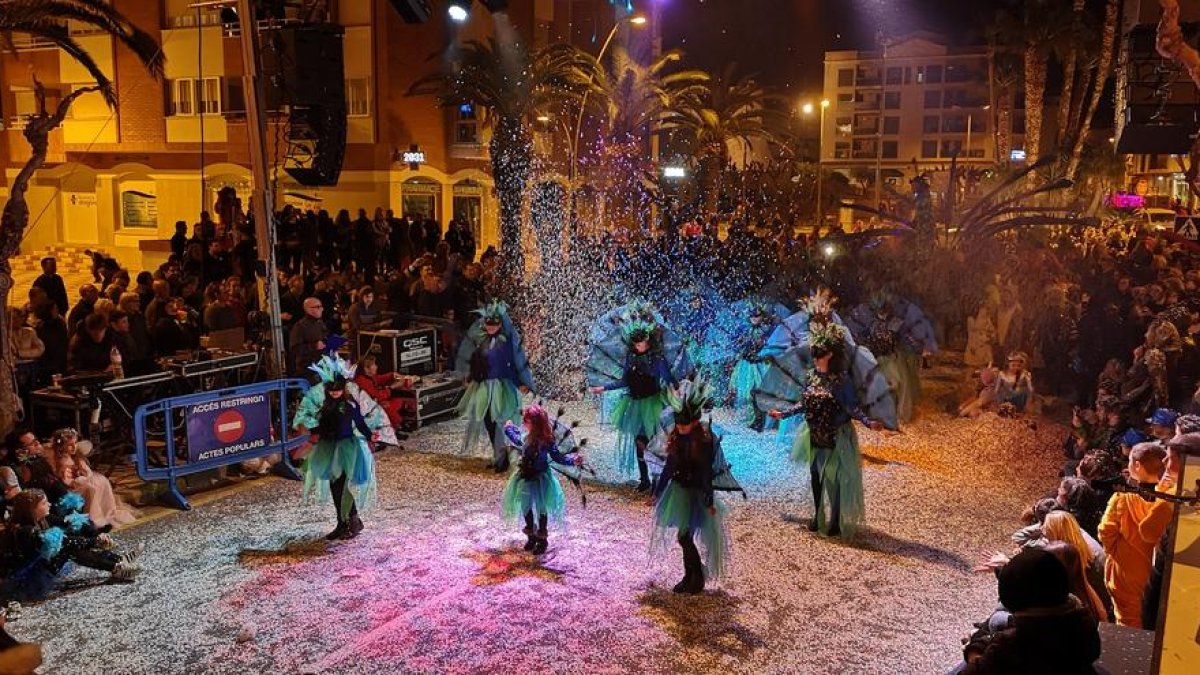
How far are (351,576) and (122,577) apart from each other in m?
1.81

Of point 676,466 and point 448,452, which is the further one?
point 448,452

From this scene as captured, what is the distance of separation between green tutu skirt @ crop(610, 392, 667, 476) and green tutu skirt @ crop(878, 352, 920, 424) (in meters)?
Result: 3.87

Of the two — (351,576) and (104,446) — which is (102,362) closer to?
(104,446)

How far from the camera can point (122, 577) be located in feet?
26.9

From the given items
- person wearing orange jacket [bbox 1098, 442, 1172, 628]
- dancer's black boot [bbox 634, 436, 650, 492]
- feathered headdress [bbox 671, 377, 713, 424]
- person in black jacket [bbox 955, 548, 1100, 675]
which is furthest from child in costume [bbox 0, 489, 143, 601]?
person wearing orange jacket [bbox 1098, 442, 1172, 628]

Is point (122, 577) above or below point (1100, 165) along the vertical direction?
below

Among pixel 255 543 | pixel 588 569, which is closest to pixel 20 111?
pixel 255 543

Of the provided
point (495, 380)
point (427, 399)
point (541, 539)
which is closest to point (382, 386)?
point (427, 399)

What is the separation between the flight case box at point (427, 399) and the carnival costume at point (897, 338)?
537 cm

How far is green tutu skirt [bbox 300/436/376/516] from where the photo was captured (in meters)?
9.05

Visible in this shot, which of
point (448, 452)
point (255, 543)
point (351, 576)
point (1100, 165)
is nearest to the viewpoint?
point (351, 576)

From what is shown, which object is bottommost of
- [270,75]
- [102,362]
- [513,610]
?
[513,610]

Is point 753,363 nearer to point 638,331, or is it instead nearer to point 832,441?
point 638,331

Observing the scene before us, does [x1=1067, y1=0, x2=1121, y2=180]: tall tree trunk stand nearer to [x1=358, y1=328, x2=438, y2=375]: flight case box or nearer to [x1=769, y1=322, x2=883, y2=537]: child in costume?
[x1=358, y1=328, x2=438, y2=375]: flight case box
